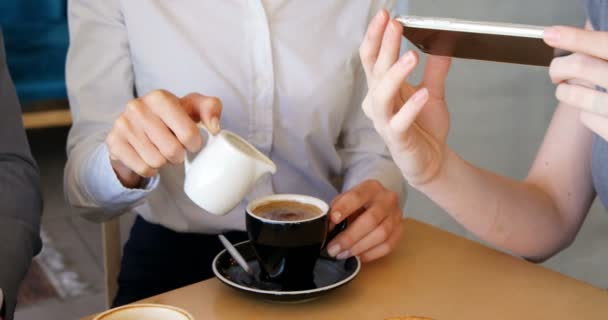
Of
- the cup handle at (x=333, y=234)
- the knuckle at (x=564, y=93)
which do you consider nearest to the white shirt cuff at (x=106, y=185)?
the cup handle at (x=333, y=234)

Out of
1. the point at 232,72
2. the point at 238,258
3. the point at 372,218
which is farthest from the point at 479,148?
the point at 238,258

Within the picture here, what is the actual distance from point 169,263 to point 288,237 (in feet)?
1.41

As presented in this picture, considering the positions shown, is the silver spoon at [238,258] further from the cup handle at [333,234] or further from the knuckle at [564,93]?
the knuckle at [564,93]

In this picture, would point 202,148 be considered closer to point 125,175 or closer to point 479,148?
point 125,175

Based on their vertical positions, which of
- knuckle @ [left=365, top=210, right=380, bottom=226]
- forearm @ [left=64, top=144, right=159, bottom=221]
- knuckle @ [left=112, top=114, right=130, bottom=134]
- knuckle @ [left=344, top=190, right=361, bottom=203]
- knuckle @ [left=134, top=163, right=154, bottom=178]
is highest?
knuckle @ [left=112, top=114, right=130, bottom=134]

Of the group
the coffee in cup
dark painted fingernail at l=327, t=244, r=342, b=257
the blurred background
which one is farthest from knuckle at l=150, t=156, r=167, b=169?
the blurred background

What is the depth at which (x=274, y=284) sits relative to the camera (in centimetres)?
79

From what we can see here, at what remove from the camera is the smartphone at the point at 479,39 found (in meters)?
0.60

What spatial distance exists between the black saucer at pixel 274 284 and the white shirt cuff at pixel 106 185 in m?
0.16

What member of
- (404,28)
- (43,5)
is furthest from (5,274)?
(43,5)

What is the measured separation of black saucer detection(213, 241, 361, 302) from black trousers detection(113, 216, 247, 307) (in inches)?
10.2

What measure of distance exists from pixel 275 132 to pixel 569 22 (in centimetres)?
143

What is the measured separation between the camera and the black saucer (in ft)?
2.45

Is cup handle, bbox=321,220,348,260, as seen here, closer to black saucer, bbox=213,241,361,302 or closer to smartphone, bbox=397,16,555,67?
black saucer, bbox=213,241,361,302
